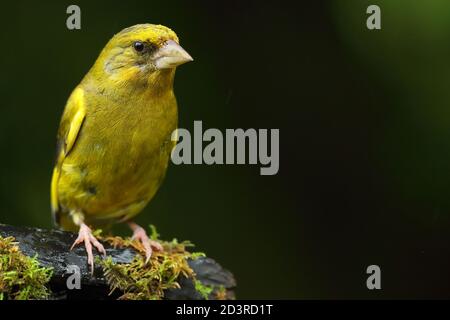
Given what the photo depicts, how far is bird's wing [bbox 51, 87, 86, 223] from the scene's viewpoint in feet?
14.1

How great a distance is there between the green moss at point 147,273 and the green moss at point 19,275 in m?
0.38

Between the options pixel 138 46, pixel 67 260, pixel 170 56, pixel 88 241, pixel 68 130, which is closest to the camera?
pixel 67 260

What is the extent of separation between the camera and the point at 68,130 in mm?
4387

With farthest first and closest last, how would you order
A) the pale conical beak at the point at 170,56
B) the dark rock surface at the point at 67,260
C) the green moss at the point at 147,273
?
the pale conical beak at the point at 170,56 < the green moss at the point at 147,273 < the dark rock surface at the point at 67,260

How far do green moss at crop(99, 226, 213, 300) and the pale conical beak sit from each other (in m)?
0.96


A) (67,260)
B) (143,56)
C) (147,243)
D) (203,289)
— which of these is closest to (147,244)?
(147,243)

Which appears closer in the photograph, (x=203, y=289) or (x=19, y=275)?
(x=19, y=275)

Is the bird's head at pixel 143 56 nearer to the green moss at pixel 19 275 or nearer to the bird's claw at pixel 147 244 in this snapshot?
the bird's claw at pixel 147 244

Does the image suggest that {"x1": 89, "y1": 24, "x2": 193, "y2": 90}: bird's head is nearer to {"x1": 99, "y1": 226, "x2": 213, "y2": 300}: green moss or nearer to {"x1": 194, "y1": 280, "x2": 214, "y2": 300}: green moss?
{"x1": 99, "y1": 226, "x2": 213, "y2": 300}: green moss

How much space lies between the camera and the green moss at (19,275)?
3.46 meters

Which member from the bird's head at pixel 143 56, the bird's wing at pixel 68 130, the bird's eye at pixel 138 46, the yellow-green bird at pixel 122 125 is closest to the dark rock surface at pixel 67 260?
the yellow-green bird at pixel 122 125

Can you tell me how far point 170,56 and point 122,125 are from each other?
0.47 metres

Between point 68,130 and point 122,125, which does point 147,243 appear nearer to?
point 122,125

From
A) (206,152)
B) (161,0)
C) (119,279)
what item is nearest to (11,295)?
(119,279)
